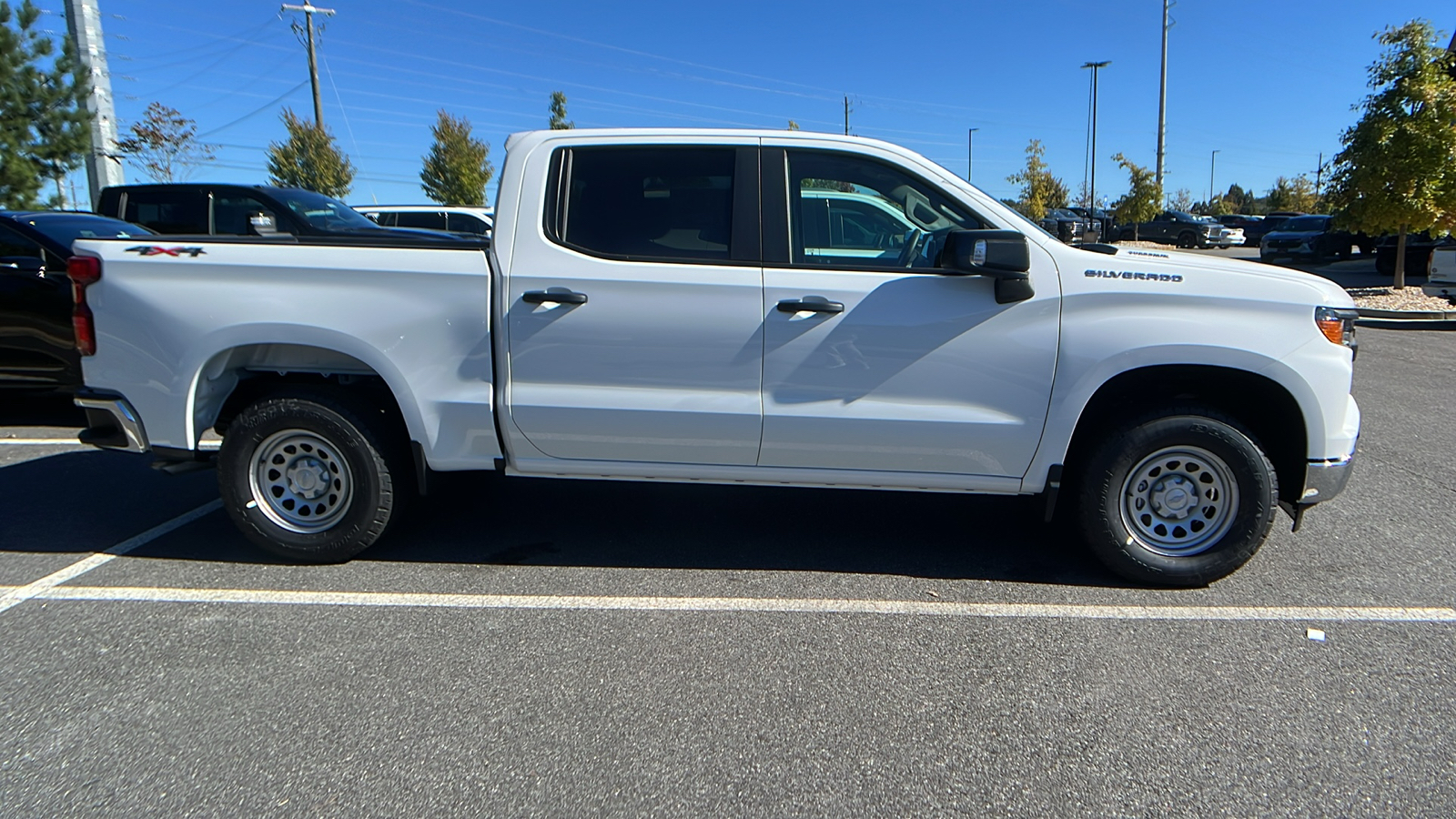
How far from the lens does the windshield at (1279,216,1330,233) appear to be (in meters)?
27.7

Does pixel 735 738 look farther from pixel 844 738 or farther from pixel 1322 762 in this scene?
pixel 1322 762

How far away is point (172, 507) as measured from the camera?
17.2ft

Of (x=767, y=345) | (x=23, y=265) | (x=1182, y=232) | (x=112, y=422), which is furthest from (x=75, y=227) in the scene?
(x=1182, y=232)

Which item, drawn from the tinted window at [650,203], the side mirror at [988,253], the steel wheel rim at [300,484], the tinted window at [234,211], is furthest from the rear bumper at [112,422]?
the tinted window at [234,211]

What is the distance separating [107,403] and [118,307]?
46cm

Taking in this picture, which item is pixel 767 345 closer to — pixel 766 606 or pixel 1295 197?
pixel 766 606

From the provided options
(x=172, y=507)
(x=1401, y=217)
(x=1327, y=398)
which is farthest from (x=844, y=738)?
(x=1401, y=217)

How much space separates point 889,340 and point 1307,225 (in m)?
30.2

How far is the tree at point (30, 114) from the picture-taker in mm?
20547

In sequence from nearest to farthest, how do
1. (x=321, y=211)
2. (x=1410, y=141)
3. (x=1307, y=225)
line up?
(x=321, y=211), (x=1410, y=141), (x=1307, y=225)

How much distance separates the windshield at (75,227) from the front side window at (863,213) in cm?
524

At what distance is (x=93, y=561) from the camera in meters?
4.43

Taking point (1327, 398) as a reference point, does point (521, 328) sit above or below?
above

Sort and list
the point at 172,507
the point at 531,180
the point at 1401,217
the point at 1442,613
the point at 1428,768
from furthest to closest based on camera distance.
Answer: the point at 1401,217, the point at 172,507, the point at 531,180, the point at 1442,613, the point at 1428,768
